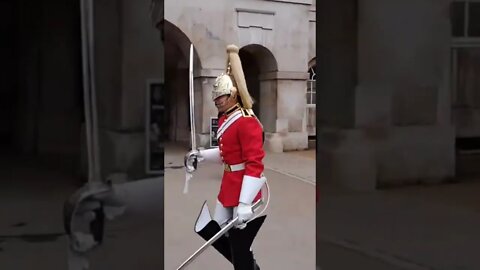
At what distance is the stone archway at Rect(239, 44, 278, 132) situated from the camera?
1507 cm

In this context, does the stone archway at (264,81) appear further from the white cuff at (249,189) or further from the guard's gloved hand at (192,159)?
the white cuff at (249,189)

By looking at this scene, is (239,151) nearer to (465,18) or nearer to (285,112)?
(465,18)

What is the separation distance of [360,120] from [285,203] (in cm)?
534

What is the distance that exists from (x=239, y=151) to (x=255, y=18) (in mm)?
11642

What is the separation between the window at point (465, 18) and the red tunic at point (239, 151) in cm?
141

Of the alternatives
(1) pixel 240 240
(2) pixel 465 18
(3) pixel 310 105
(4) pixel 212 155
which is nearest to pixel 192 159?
(4) pixel 212 155

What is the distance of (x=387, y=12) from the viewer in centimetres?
231

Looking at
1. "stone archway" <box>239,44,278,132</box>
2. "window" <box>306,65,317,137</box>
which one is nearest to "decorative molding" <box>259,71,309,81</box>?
"stone archway" <box>239,44,278,132</box>

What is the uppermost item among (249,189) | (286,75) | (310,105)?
(286,75)

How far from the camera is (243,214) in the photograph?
3.26 meters

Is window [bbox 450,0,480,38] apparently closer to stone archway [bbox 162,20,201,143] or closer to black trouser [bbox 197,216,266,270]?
black trouser [bbox 197,216,266,270]

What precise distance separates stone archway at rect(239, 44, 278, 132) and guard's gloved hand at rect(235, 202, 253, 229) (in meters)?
11.5

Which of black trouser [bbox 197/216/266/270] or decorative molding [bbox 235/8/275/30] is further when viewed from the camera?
decorative molding [bbox 235/8/275/30]

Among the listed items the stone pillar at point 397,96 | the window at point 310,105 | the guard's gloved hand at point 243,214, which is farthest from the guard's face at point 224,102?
the window at point 310,105
